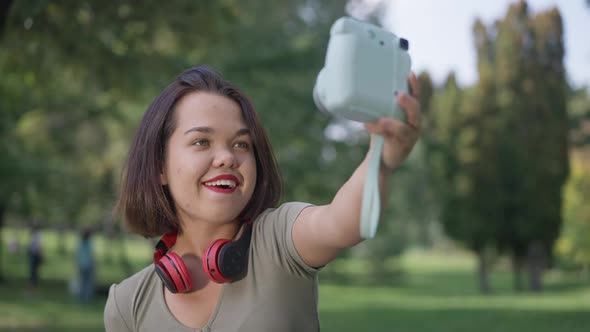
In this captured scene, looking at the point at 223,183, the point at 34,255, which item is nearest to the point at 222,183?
the point at 223,183

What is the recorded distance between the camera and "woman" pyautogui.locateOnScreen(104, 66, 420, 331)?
179 cm

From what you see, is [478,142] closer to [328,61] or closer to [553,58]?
[553,58]

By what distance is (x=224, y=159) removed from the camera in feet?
5.98

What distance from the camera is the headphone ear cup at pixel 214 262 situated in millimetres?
1821

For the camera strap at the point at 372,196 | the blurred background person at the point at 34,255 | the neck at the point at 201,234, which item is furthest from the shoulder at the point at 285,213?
the blurred background person at the point at 34,255

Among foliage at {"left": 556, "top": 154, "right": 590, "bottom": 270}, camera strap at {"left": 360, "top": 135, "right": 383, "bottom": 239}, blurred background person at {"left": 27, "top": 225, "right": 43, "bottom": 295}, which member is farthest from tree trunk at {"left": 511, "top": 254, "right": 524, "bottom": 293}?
camera strap at {"left": 360, "top": 135, "right": 383, "bottom": 239}

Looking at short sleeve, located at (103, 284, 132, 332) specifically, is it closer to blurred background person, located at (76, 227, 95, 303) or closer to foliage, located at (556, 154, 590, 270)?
blurred background person, located at (76, 227, 95, 303)

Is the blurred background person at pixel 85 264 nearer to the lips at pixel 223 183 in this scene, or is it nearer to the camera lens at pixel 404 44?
the lips at pixel 223 183

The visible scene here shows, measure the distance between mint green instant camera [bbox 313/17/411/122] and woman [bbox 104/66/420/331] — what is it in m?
0.37

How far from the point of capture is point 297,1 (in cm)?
2158

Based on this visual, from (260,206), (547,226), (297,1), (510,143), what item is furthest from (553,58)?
(260,206)

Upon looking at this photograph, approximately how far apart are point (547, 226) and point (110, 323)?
2561 cm

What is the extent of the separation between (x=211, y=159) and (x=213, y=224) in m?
0.22

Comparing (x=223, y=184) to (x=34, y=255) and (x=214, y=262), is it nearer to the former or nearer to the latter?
(x=214, y=262)
